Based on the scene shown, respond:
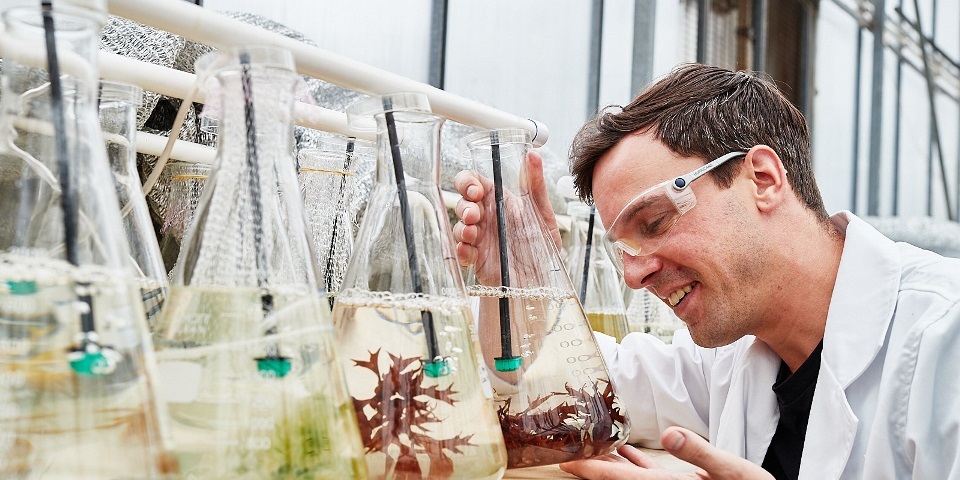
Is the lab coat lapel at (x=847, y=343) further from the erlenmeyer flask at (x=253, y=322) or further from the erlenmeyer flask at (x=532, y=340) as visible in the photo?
the erlenmeyer flask at (x=253, y=322)

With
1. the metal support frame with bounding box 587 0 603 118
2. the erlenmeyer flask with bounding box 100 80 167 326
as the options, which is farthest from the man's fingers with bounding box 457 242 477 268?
the metal support frame with bounding box 587 0 603 118

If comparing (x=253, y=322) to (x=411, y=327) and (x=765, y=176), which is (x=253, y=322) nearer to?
(x=411, y=327)

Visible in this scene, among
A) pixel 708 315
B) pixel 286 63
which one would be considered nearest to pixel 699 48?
pixel 708 315

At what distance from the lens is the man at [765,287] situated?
1039 mm

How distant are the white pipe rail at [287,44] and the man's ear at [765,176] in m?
0.57

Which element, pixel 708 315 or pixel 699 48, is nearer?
pixel 708 315

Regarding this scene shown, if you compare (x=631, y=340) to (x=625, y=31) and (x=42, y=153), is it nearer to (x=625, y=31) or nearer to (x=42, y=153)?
(x=42, y=153)

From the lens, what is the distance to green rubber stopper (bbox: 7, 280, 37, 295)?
39 centimetres

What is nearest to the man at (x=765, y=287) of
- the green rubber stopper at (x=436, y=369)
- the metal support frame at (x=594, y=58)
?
the green rubber stopper at (x=436, y=369)

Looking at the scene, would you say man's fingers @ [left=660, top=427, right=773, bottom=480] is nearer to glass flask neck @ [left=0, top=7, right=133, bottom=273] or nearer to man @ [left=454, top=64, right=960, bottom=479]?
man @ [left=454, top=64, right=960, bottom=479]

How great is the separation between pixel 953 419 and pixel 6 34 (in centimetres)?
108

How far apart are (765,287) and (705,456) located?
0.59 m

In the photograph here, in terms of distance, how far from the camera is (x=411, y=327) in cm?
57

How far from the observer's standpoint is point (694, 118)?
1236 millimetres
